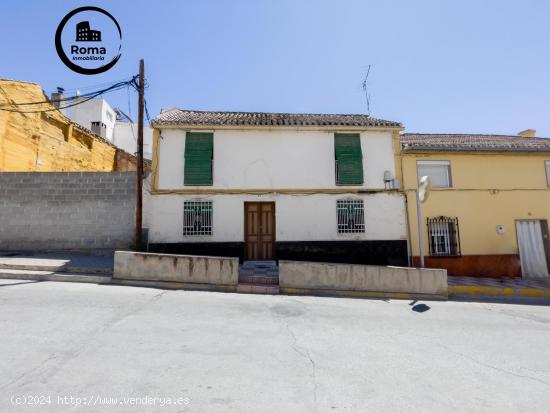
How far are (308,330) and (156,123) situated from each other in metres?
8.80

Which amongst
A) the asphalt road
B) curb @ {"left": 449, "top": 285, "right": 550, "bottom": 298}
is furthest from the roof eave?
the asphalt road

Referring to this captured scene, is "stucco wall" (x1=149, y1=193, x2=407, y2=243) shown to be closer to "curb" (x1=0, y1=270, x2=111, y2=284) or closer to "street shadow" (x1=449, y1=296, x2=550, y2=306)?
"curb" (x1=0, y1=270, x2=111, y2=284)

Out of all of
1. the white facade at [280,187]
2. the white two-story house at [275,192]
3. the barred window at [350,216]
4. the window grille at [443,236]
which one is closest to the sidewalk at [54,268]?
the white two-story house at [275,192]

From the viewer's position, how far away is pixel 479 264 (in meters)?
10.8

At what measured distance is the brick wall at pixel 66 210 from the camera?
10.1 m

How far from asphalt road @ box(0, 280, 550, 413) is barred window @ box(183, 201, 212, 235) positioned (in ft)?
13.6

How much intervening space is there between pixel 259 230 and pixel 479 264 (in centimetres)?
830

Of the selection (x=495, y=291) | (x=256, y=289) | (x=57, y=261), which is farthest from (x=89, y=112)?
(x=495, y=291)

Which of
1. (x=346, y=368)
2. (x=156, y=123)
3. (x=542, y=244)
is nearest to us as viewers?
(x=346, y=368)

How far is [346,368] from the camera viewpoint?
336cm

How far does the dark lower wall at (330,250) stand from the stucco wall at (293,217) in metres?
0.18

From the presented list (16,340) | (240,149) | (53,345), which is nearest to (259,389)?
(53,345)

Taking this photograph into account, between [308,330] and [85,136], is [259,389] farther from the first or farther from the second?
[85,136]

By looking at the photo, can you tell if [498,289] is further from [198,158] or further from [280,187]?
[198,158]
